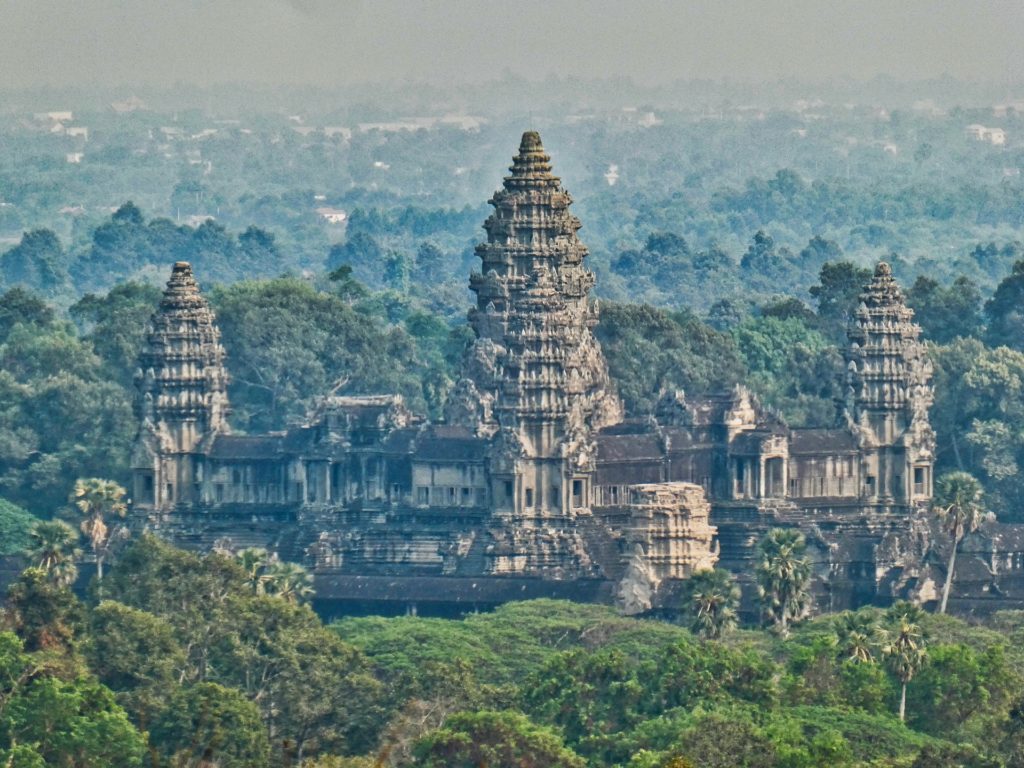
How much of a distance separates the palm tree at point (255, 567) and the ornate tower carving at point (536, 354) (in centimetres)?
1133

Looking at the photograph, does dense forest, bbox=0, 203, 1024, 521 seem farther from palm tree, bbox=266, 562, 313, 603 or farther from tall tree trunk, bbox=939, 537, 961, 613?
palm tree, bbox=266, 562, 313, 603

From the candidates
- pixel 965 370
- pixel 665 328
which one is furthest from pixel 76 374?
pixel 965 370

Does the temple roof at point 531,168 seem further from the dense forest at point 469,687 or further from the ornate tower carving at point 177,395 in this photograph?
the dense forest at point 469,687

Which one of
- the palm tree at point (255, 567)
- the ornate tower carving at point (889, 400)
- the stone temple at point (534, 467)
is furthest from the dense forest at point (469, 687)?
the ornate tower carving at point (889, 400)

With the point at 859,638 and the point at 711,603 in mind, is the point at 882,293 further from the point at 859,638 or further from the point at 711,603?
the point at 859,638

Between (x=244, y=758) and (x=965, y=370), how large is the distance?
51899 mm

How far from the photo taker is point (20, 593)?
301 feet

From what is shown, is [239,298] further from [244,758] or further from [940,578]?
[244,758]

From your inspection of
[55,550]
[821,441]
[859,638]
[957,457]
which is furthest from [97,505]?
[859,638]

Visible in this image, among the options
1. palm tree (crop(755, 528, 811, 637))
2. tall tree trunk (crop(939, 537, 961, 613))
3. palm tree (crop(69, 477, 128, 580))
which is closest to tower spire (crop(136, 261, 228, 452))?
palm tree (crop(69, 477, 128, 580))

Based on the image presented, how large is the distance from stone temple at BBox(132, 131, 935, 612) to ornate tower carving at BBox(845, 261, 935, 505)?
5cm

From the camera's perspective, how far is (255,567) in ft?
337

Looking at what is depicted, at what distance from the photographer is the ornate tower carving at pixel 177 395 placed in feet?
397

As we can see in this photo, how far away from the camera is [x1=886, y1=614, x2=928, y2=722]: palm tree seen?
296 ft
